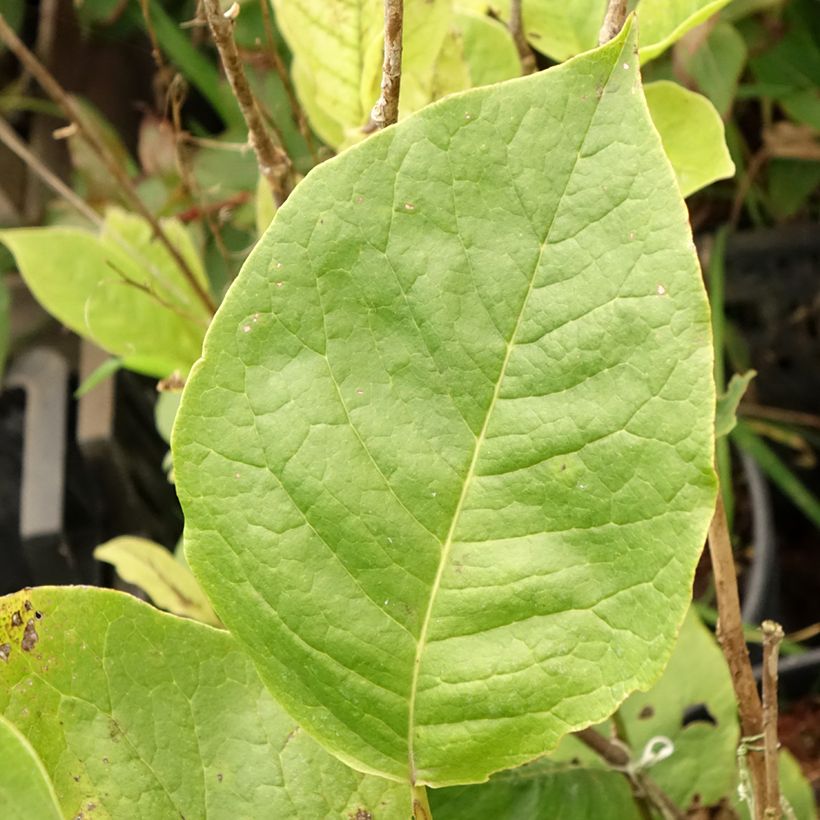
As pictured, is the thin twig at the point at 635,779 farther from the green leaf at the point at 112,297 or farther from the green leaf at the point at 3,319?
the green leaf at the point at 3,319

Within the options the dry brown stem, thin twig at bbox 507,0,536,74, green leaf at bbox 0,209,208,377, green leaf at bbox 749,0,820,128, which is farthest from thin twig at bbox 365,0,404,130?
green leaf at bbox 749,0,820,128

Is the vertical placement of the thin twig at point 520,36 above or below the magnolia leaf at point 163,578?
above

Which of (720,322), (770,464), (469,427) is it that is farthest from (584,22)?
(770,464)

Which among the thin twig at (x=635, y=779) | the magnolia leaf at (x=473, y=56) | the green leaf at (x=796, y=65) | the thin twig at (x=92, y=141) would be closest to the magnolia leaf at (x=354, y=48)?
the magnolia leaf at (x=473, y=56)

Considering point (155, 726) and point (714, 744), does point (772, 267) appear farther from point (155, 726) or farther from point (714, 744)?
point (155, 726)

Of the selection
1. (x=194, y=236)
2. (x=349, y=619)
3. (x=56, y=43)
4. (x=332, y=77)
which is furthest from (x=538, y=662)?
(x=56, y=43)

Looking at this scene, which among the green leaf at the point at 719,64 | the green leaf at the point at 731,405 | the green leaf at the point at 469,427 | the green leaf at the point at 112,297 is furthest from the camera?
the green leaf at the point at 719,64

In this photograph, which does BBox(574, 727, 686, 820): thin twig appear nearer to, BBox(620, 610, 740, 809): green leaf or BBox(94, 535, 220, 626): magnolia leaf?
BBox(620, 610, 740, 809): green leaf

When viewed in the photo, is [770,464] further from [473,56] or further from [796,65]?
[473,56]
